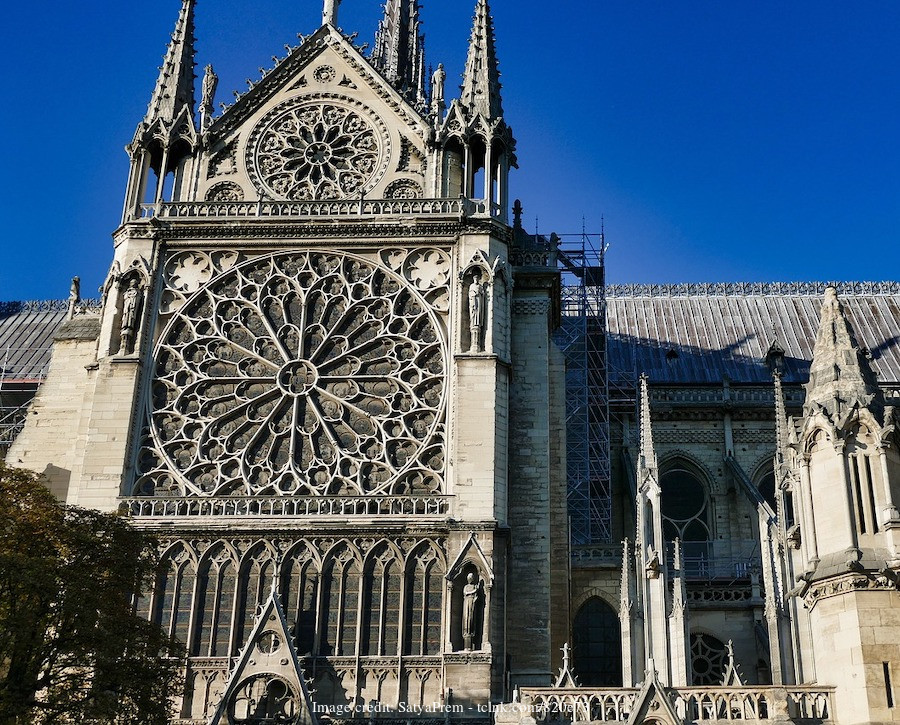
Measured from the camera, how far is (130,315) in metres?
29.0

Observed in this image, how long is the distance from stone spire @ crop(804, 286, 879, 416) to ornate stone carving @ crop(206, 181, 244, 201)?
1748 centimetres

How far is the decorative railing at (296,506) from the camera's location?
87.1 feet

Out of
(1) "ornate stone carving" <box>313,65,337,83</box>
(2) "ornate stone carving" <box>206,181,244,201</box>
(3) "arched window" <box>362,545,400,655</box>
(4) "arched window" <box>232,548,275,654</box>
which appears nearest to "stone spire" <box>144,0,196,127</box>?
(2) "ornate stone carving" <box>206,181,244,201</box>

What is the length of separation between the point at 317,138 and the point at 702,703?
731 inches

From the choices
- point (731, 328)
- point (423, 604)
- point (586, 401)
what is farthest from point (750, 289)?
point (423, 604)

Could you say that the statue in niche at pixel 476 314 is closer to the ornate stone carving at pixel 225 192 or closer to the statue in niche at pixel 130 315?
the ornate stone carving at pixel 225 192

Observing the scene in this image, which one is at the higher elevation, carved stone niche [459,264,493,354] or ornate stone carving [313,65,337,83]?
ornate stone carving [313,65,337,83]

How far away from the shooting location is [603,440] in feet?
112

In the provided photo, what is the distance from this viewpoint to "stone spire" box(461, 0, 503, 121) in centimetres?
3127

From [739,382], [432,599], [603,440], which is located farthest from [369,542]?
[739,382]

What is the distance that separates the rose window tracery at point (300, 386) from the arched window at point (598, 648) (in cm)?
555

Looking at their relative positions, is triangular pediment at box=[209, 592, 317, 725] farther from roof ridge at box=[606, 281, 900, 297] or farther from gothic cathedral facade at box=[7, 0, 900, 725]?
roof ridge at box=[606, 281, 900, 297]

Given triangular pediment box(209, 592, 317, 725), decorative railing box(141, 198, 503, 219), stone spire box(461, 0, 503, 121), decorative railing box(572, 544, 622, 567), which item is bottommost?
triangular pediment box(209, 592, 317, 725)

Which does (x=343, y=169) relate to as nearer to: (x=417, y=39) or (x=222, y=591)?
(x=222, y=591)
